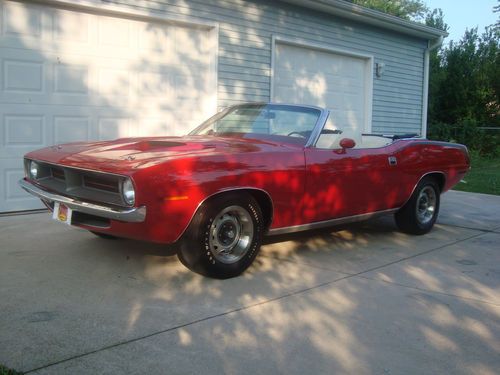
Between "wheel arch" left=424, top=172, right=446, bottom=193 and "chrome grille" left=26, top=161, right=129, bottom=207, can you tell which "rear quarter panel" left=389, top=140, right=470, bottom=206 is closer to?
"wheel arch" left=424, top=172, right=446, bottom=193

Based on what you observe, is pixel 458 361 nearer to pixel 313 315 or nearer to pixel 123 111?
pixel 313 315

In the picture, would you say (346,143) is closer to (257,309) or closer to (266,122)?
(266,122)

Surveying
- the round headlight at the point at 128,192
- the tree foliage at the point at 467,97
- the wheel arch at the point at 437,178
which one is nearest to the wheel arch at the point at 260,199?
the round headlight at the point at 128,192

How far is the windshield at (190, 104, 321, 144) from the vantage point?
17.5 feet

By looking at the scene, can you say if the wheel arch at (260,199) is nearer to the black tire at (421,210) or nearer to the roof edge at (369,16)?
the black tire at (421,210)

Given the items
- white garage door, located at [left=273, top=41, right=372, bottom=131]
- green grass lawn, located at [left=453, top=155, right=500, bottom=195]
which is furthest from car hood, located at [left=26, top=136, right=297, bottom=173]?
green grass lawn, located at [left=453, top=155, right=500, bottom=195]

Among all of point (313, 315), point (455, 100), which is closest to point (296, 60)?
point (313, 315)

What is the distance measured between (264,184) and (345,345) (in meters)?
1.64

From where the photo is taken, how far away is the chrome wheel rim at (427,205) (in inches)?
260

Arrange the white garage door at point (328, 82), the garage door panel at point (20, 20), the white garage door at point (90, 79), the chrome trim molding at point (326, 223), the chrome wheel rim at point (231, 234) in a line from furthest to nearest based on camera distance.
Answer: the white garage door at point (328, 82) → the white garage door at point (90, 79) → the garage door panel at point (20, 20) → the chrome trim molding at point (326, 223) → the chrome wheel rim at point (231, 234)

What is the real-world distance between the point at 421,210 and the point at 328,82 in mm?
5238

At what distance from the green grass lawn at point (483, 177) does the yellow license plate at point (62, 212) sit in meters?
8.53

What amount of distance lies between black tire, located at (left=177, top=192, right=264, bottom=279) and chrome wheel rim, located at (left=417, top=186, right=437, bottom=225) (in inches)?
107

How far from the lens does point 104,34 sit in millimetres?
7824
